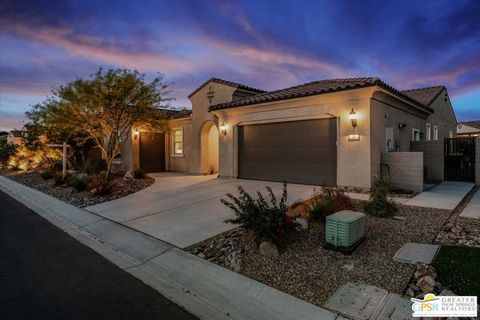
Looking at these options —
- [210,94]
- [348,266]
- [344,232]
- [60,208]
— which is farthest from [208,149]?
[348,266]

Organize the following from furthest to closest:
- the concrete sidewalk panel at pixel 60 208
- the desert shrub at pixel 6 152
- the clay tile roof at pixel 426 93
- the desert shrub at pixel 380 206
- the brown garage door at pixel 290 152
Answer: the desert shrub at pixel 6 152 < the clay tile roof at pixel 426 93 < the brown garage door at pixel 290 152 < the concrete sidewalk panel at pixel 60 208 < the desert shrub at pixel 380 206

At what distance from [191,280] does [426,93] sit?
18.5m

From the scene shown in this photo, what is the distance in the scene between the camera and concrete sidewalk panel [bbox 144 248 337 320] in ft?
9.23

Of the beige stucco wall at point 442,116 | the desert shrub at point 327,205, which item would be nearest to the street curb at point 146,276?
the desert shrub at point 327,205

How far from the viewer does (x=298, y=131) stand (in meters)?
10.8

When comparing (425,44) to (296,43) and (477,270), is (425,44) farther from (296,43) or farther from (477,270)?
(477,270)

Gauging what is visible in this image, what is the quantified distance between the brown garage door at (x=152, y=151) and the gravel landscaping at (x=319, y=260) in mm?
12895

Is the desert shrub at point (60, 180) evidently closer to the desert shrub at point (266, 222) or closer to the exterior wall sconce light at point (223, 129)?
the exterior wall sconce light at point (223, 129)

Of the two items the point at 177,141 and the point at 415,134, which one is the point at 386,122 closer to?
the point at 415,134

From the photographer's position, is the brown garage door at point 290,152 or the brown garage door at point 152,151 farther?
the brown garage door at point 152,151

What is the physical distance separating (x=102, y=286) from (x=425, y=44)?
1629 centimetres

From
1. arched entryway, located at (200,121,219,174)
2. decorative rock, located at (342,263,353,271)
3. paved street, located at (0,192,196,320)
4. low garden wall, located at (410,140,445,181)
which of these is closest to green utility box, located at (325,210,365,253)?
decorative rock, located at (342,263,353,271)

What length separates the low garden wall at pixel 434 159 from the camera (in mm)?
11586

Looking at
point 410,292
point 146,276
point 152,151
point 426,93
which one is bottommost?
point 146,276
